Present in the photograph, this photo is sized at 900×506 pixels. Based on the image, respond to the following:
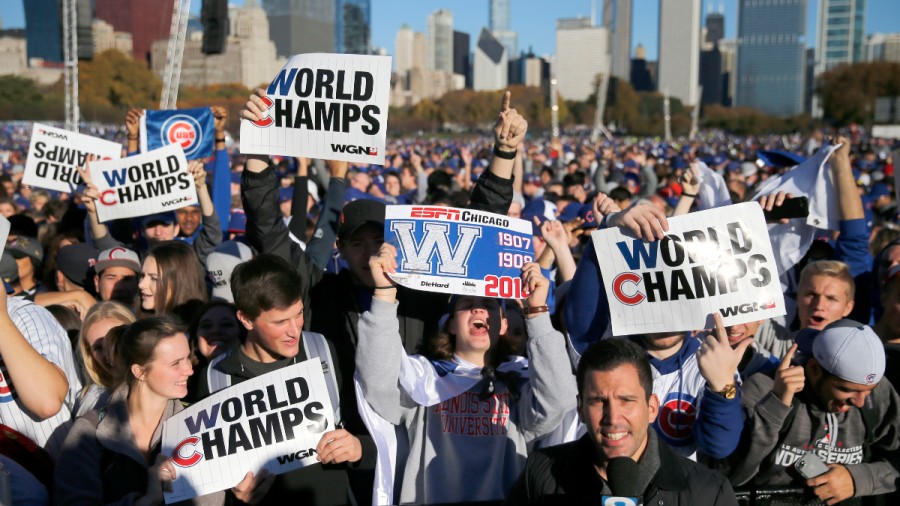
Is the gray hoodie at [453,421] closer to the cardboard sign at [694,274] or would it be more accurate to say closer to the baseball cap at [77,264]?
the cardboard sign at [694,274]

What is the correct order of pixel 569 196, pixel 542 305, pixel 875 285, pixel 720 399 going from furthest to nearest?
pixel 569 196
pixel 875 285
pixel 542 305
pixel 720 399

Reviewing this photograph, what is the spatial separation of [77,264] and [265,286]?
308 centimetres

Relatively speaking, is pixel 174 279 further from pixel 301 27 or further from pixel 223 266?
pixel 301 27

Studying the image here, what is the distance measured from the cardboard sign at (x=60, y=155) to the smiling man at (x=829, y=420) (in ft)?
21.9

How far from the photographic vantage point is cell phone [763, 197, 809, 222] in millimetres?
4367

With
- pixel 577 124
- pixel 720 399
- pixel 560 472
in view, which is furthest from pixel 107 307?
pixel 577 124

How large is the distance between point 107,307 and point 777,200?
3.29 meters

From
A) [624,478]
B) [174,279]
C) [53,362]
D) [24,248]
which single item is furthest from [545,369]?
[24,248]

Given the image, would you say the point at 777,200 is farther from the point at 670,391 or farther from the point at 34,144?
the point at 34,144

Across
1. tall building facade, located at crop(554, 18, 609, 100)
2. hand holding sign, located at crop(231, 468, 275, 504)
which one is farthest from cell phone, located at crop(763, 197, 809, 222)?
tall building facade, located at crop(554, 18, 609, 100)

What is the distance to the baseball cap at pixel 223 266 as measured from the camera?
5.51 meters

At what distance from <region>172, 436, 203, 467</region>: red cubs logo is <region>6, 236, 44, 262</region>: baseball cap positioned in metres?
3.22

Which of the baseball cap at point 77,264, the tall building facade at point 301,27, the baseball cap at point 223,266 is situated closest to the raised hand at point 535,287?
the baseball cap at point 223,266

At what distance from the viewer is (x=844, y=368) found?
3371 millimetres
